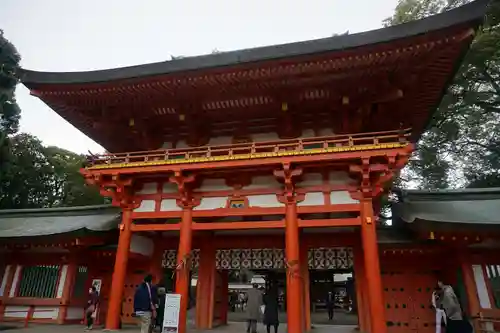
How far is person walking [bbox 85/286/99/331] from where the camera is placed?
A: 10.8 metres

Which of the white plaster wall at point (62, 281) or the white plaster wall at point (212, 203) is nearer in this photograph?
the white plaster wall at point (212, 203)

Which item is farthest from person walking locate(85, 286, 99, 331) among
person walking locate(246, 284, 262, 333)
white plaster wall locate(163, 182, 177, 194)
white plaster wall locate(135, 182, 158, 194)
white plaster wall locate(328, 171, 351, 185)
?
white plaster wall locate(328, 171, 351, 185)

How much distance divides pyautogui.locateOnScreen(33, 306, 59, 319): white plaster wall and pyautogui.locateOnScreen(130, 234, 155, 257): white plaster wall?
362 centimetres

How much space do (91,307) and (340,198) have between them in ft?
28.3

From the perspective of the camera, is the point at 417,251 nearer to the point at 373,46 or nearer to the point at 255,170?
the point at 255,170

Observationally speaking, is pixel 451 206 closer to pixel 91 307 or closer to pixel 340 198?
pixel 340 198

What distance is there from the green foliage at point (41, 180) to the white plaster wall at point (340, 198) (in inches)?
1129

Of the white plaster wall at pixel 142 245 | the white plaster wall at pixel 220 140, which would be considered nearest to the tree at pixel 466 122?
the white plaster wall at pixel 220 140

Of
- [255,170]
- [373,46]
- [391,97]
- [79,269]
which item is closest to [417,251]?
[391,97]

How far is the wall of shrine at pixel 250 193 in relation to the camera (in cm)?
967

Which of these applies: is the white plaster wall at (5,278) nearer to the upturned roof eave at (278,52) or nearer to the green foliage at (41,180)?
the upturned roof eave at (278,52)

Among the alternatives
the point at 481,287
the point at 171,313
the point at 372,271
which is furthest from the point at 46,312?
the point at 481,287

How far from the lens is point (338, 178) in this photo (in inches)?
385

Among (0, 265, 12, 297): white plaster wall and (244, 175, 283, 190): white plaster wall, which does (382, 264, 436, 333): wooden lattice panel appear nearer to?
(244, 175, 283, 190): white plaster wall
